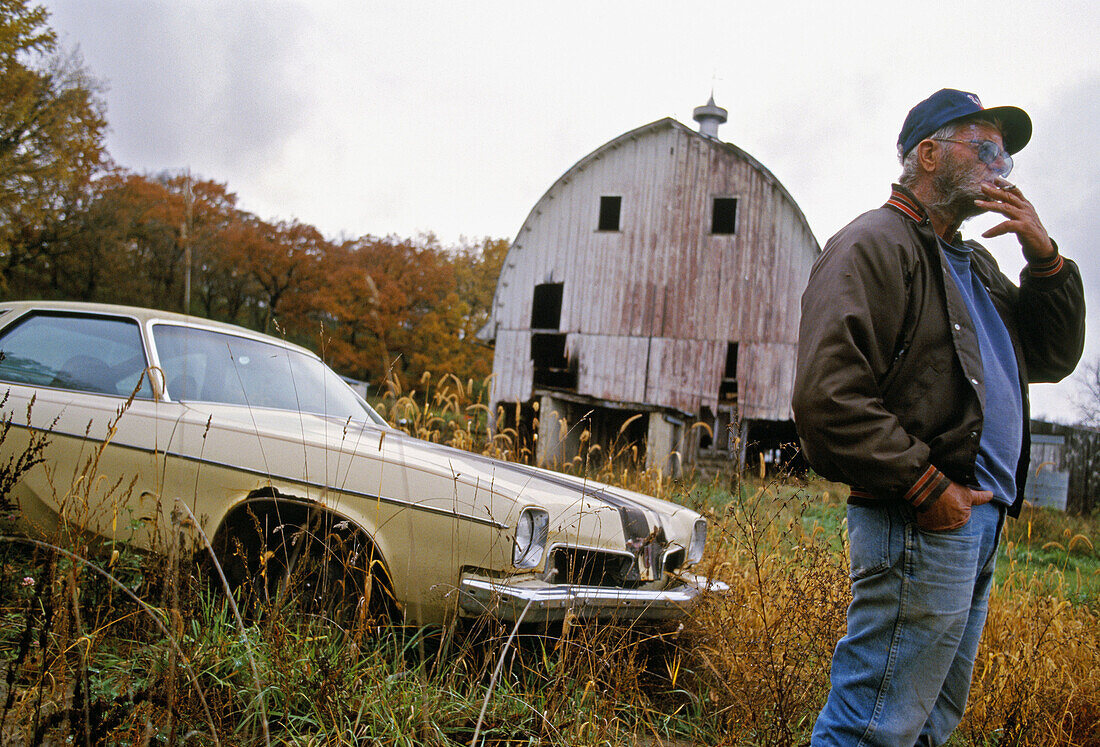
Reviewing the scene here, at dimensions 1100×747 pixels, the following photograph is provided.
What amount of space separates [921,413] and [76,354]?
12.7ft

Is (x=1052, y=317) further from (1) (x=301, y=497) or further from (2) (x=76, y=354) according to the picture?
(2) (x=76, y=354)

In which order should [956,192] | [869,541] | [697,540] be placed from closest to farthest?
[869,541], [956,192], [697,540]

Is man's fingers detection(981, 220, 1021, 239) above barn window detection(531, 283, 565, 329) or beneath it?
beneath

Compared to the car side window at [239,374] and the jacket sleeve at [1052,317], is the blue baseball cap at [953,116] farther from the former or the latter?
the car side window at [239,374]

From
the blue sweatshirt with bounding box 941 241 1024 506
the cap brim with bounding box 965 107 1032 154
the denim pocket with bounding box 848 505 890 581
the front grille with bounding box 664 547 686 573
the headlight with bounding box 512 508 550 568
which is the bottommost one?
the front grille with bounding box 664 547 686 573

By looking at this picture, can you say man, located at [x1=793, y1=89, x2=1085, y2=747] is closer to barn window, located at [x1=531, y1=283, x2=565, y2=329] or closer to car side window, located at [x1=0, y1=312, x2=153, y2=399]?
car side window, located at [x1=0, y1=312, x2=153, y2=399]

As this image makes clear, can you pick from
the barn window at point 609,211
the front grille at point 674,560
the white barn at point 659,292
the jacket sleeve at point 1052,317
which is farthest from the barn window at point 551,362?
the jacket sleeve at point 1052,317

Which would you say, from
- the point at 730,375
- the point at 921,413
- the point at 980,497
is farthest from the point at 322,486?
the point at 730,375

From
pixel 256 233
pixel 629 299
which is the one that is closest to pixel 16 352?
pixel 629 299

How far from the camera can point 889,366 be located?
6.06 feet

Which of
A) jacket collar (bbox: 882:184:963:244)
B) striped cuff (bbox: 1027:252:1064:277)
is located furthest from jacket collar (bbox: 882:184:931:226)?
striped cuff (bbox: 1027:252:1064:277)

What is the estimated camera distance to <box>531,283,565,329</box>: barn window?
55.0 ft

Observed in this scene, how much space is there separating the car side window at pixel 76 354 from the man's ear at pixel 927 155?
3266 mm

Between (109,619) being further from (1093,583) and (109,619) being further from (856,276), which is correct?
(1093,583)
